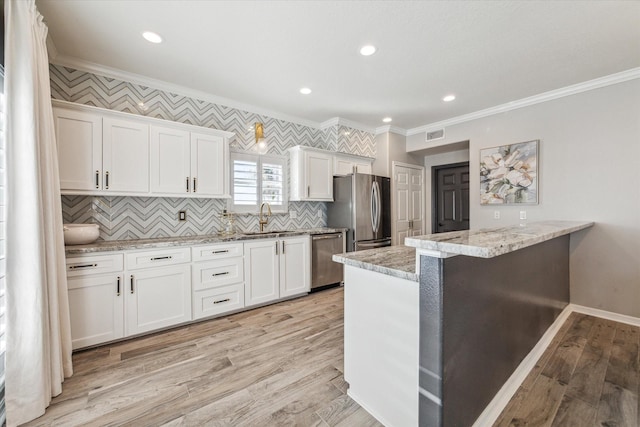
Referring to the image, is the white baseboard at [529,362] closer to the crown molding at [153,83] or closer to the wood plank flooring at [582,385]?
the wood plank flooring at [582,385]

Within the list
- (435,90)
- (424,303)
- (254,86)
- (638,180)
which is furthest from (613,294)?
(254,86)

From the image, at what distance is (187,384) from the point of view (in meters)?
1.86

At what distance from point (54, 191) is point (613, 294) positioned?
5.30 m

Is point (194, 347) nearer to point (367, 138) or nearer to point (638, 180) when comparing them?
point (367, 138)

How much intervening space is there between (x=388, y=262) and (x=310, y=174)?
8.83 feet

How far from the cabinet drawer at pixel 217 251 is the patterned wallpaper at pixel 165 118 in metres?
0.55

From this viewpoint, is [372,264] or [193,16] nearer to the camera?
[372,264]

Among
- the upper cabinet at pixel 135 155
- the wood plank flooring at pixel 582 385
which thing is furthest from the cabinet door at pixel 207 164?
the wood plank flooring at pixel 582 385

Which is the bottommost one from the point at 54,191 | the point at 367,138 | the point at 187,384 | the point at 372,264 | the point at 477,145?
the point at 187,384

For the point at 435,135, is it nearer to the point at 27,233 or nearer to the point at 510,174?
the point at 510,174

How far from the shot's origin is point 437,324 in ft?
3.98

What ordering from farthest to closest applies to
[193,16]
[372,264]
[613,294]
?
[613,294] < [193,16] < [372,264]

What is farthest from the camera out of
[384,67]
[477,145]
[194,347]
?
[477,145]

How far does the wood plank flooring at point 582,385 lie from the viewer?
5.04 feet
